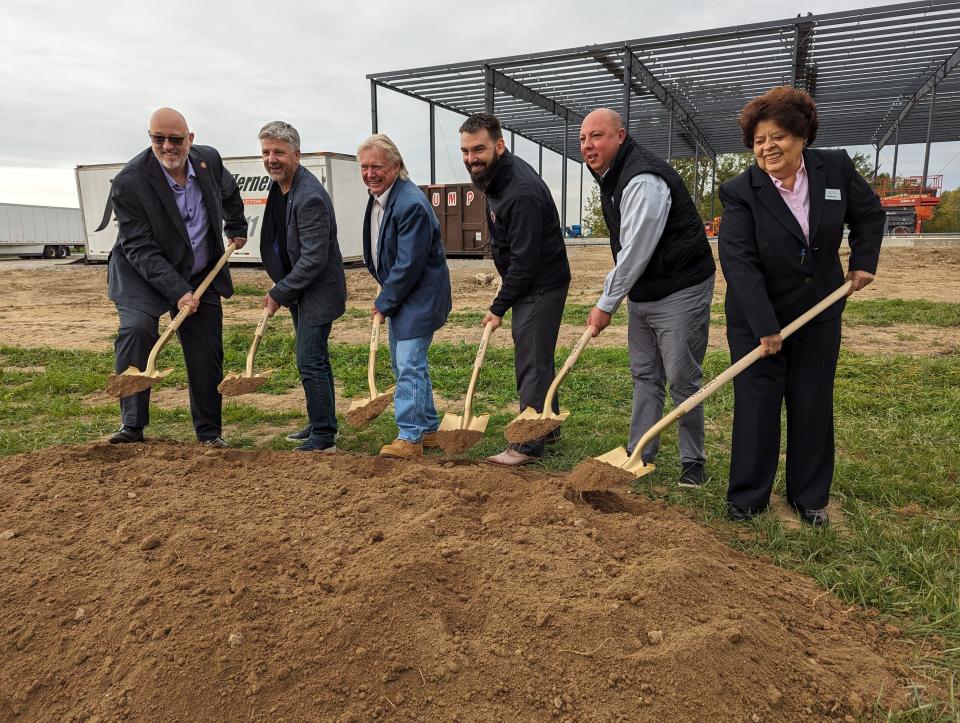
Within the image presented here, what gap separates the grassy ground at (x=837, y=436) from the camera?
2.54 m

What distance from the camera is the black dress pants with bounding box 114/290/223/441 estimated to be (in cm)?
407

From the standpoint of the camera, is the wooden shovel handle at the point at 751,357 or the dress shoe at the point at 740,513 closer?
the wooden shovel handle at the point at 751,357

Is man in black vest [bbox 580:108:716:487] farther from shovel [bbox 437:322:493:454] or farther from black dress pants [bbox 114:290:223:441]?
black dress pants [bbox 114:290:223:441]

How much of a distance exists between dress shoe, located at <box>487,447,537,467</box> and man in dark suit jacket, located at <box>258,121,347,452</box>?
42.7 inches

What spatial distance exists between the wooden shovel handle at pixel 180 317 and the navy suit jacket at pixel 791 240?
3000 millimetres

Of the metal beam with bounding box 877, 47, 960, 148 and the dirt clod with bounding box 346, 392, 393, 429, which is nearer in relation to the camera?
the dirt clod with bounding box 346, 392, 393, 429

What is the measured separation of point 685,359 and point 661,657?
5.92 ft

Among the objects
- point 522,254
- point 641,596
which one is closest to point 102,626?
point 641,596

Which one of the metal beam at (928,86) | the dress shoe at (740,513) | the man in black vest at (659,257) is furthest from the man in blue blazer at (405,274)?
the metal beam at (928,86)

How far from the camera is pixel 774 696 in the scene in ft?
6.32

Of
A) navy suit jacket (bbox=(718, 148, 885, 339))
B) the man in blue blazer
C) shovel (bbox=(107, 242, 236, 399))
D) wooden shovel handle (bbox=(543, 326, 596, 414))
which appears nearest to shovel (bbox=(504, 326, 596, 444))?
wooden shovel handle (bbox=(543, 326, 596, 414))

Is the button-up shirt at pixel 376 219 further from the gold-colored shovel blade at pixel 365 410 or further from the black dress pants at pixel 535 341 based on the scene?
the black dress pants at pixel 535 341

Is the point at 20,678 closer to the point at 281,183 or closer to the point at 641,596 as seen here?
the point at 641,596

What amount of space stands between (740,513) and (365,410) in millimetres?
2048
